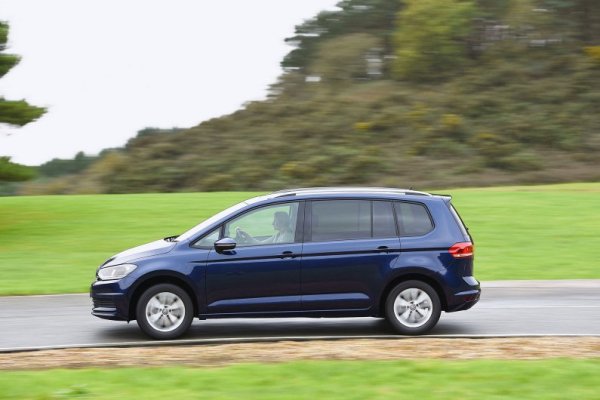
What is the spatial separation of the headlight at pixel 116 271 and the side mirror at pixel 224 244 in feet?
3.19

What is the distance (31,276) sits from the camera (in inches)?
779

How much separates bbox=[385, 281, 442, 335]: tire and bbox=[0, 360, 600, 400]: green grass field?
2.13 meters

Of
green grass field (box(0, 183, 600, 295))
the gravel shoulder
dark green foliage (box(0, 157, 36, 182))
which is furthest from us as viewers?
dark green foliage (box(0, 157, 36, 182))

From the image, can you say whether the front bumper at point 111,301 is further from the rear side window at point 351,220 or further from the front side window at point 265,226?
the rear side window at point 351,220

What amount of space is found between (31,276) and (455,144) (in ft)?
165

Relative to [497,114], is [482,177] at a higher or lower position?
lower

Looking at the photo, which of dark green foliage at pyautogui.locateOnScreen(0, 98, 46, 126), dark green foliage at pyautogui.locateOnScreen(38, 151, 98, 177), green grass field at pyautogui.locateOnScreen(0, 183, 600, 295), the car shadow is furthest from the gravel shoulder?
dark green foliage at pyautogui.locateOnScreen(38, 151, 98, 177)

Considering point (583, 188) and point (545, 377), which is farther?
point (583, 188)

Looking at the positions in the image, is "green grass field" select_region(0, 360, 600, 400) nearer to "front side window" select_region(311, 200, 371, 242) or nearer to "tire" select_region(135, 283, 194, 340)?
"tire" select_region(135, 283, 194, 340)

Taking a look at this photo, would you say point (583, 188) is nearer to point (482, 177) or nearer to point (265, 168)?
point (482, 177)

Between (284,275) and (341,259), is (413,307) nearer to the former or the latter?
(341,259)

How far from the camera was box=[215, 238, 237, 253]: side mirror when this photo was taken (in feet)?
37.6

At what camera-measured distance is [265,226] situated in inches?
465

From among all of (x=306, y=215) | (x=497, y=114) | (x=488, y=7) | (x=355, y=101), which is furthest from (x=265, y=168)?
(x=306, y=215)
